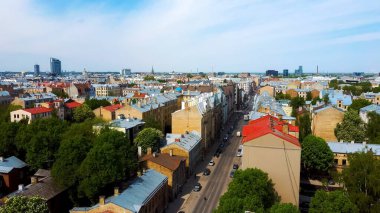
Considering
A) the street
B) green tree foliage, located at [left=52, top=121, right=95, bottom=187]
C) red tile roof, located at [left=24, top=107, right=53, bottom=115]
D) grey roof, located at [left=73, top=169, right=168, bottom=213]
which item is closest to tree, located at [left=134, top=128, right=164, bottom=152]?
the street

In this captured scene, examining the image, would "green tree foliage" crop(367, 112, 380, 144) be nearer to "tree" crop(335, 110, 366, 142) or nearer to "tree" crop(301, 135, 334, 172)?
"tree" crop(335, 110, 366, 142)

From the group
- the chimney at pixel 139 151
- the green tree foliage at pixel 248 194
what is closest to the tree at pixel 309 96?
the chimney at pixel 139 151

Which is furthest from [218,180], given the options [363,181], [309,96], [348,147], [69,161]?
[309,96]

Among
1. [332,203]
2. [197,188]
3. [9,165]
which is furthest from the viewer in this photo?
[197,188]

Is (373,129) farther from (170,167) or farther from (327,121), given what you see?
(170,167)

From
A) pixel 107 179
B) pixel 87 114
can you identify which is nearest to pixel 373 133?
pixel 107 179

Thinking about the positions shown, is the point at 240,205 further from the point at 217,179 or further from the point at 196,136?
the point at 196,136
